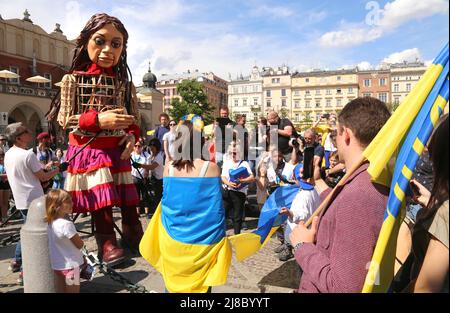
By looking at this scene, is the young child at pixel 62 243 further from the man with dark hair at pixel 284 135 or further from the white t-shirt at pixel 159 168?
the man with dark hair at pixel 284 135

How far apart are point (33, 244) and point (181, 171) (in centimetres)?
136

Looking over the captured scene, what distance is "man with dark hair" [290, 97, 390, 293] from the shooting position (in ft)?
4.94

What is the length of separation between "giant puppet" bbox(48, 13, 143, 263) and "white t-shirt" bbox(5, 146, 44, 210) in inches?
15.4

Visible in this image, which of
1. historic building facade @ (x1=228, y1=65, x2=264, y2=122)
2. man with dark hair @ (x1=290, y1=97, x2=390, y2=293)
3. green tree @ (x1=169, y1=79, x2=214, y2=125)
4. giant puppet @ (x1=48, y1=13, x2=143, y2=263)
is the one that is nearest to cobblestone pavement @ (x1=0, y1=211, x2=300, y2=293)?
giant puppet @ (x1=48, y1=13, x2=143, y2=263)

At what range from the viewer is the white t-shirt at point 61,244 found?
3.02 metres

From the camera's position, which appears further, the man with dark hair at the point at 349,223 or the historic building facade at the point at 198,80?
the historic building facade at the point at 198,80

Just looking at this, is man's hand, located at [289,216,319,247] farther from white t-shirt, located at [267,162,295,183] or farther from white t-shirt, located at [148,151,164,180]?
white t-shirt, located at [148,151,164,180]

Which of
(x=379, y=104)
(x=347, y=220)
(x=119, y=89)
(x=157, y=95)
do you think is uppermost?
(x=157, y=95)

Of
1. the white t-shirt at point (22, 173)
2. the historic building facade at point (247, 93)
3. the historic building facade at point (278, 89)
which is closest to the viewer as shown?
the white t-shirt at point (22, 173)

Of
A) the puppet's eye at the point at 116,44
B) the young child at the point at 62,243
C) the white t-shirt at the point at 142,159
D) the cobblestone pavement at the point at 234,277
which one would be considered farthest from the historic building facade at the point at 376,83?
the young child at the point at 62,243

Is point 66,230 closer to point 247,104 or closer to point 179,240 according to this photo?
point 179,240

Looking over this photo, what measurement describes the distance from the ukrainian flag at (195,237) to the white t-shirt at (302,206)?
1.37 m
